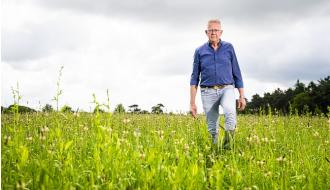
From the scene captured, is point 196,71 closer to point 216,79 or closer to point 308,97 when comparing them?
point 216,79

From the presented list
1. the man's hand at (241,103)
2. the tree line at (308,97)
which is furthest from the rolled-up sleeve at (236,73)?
the tree line at (308,97)

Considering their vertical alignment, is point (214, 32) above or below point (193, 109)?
above

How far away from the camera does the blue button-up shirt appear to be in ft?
24.0

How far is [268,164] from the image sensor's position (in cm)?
512

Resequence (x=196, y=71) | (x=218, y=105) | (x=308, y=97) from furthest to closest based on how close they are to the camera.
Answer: (x=308, y=97)
(x=196, y=71)
(x=218, y=105)

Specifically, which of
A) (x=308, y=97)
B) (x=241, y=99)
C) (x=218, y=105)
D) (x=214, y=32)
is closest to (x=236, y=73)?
(x=241, y=99)

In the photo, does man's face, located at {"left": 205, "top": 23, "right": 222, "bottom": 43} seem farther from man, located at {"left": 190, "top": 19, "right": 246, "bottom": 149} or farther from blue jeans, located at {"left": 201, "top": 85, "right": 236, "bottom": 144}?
blue jeans, located at {"left": 201, "top": 85, "right": 236, "bottom": 144}

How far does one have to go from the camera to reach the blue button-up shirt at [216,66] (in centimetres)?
732

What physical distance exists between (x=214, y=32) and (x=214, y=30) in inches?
1.4

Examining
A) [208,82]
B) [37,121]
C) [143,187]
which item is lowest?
[143,187]

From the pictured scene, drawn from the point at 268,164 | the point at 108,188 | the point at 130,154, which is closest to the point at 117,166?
the point at 108,188

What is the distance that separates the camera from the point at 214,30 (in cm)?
731

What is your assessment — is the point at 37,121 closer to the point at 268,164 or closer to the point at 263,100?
the point at 268,164

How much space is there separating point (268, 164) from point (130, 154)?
5.63ft
